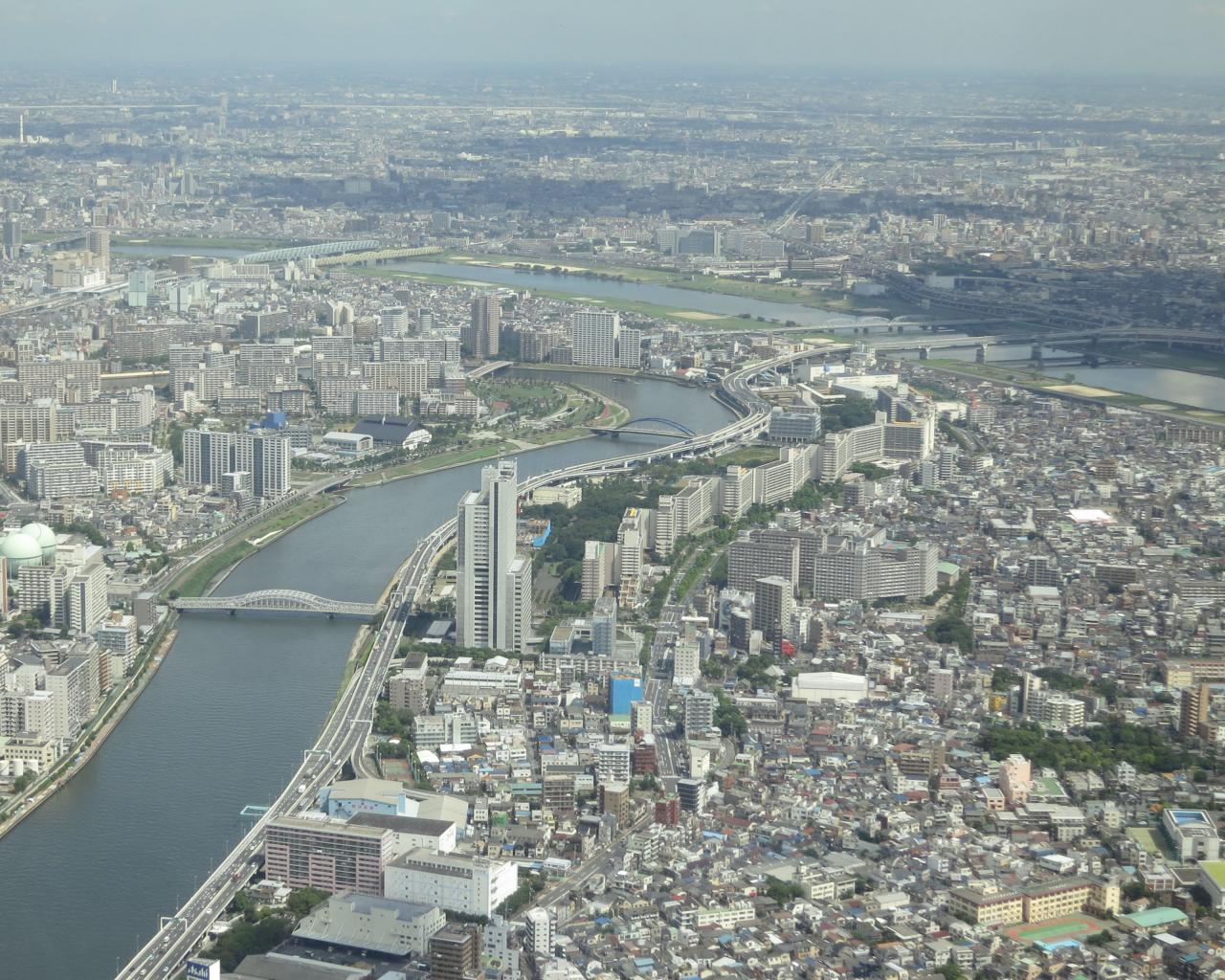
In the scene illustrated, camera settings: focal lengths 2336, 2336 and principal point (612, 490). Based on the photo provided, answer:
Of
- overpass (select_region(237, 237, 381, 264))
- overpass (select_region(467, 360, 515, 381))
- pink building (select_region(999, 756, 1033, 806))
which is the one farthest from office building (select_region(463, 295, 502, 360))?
pink building (select_region(999, 756, 1033, 806))

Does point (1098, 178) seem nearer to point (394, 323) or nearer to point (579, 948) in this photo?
point (394, 323)

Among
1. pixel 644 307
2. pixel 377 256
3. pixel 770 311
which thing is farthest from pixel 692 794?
pixel 377 256

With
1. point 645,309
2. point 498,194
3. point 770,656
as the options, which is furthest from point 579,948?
point 498,194

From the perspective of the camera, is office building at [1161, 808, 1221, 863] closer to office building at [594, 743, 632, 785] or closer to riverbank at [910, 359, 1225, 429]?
office building at [594, 743, 632, 785]

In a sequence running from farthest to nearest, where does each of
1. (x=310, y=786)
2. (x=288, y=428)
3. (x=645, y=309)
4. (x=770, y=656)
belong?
(x=645, y=309), (x=288, y=428), (x=770, y=656), (x=310, y=786)

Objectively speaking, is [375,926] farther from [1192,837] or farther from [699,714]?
[1192,837]

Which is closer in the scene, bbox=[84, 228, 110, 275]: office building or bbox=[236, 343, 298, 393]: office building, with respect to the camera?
bbox=[236, 343, 298, 393]: office building

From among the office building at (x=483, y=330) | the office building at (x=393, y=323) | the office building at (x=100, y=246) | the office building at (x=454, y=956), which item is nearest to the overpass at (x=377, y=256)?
the office building at (x=100, y=246)
